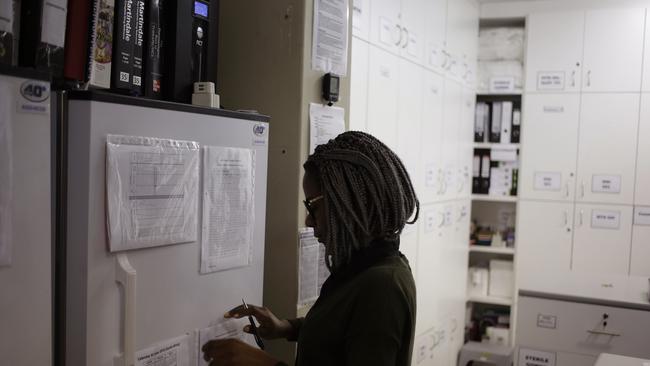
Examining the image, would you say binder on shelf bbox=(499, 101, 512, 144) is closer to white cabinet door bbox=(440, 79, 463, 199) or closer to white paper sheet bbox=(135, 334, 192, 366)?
white cabinet door bbox=(440, 79, 463, 199)

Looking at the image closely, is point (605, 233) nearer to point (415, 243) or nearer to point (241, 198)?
point (415, 243)

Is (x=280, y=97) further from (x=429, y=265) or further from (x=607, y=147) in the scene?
(x=607, y=147)

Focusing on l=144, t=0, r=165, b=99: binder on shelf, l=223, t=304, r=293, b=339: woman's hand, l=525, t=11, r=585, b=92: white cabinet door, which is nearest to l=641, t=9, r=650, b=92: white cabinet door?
l=525, t=11, r=585, b=92: white cabinet door

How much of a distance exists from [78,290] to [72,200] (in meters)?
0.18

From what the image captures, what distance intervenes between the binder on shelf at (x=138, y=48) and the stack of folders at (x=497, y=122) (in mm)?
3376

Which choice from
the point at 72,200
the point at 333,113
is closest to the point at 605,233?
the point at 333,113

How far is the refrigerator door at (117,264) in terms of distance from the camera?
1085mm

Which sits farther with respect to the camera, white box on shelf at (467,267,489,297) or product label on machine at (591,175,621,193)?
white box on shelf at (467,267,489,297)

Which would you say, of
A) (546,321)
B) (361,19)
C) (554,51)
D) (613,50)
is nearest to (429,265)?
(546,321)

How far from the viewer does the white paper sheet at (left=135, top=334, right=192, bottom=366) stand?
1.22 metres

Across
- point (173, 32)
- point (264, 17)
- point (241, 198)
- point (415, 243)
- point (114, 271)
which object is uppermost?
point (264, 17)

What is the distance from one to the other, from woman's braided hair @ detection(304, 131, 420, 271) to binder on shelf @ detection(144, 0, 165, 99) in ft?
1.58

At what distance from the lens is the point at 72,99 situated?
1079 mm

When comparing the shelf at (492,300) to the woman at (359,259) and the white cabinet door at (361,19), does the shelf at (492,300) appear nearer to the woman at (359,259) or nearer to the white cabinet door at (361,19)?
the white cabinet door at (361,19)
